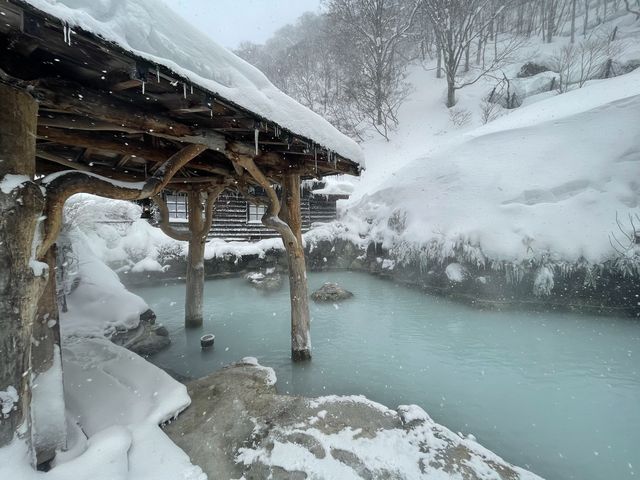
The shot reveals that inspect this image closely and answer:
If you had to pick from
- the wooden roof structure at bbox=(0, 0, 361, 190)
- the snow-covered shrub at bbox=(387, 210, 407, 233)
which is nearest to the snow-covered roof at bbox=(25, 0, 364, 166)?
the wooden roof structure at bbox=(0, 0, 361, 190)

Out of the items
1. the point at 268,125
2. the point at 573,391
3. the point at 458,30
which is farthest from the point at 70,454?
the point at 458,30

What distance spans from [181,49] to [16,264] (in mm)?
→ 1665

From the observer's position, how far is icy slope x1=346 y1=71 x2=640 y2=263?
25.0ft

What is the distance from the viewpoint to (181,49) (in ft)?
6.46

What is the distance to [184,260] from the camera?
11.2 meters

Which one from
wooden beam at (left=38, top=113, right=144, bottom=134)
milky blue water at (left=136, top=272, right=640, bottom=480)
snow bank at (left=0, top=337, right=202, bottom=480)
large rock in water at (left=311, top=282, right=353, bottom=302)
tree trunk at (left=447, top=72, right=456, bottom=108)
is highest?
tree trunk at (left=447, top=72, right=456, bottom=108)

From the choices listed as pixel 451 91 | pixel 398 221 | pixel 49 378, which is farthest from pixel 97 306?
pixel 451 91

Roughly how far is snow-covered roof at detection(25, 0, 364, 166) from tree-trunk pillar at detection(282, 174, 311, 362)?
1387mm

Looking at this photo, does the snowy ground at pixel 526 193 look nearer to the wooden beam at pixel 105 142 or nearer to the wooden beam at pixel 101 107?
the wooden beam at pixel 105 142

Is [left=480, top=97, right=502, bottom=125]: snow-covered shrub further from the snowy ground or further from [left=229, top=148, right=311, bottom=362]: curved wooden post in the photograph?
[left=229, top=148, right=311, bottom=362]: curved wooden post

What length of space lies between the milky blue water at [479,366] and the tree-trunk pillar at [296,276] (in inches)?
16.6

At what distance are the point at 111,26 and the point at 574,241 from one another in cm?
975

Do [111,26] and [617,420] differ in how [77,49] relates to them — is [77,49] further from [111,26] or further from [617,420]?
[617,420]

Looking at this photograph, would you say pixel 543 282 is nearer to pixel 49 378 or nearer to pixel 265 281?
pixel 265 281
